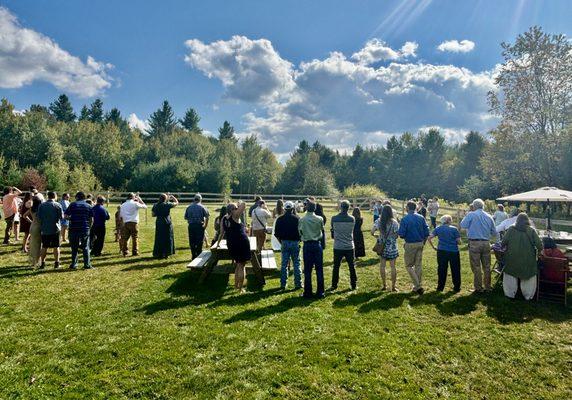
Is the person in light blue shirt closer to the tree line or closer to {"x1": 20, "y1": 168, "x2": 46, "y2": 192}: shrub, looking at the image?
the tree line

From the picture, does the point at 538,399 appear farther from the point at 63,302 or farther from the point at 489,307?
the point at 63,302

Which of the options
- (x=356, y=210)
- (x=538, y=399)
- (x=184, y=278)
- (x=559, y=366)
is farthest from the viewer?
(x=356, y=210)

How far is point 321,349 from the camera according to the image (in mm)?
5055

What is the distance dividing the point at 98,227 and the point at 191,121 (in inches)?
3013

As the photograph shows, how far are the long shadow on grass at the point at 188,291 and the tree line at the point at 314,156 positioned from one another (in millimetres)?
27737

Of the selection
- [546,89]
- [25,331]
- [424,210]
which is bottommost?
[25,331]

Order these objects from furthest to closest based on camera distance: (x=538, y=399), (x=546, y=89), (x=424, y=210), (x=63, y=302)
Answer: (x=546, y=89) → (x=424, y=210) → (x=63, y=302) → (x=538, y=399)

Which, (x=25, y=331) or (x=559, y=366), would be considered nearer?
(x=559, y=366)

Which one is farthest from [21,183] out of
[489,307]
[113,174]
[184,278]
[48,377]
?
[489,307]

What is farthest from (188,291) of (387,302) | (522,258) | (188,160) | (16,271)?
(188,160)

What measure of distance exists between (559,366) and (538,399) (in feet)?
3.59

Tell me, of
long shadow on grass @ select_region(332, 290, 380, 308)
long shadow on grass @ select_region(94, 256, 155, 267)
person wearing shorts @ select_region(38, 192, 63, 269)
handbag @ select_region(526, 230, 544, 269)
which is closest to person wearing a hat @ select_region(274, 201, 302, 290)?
long shadow on grass @ select_region(332, 290, 380, 308)

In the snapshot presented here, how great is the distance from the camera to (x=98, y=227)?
1119cm

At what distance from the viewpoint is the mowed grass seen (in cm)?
417
